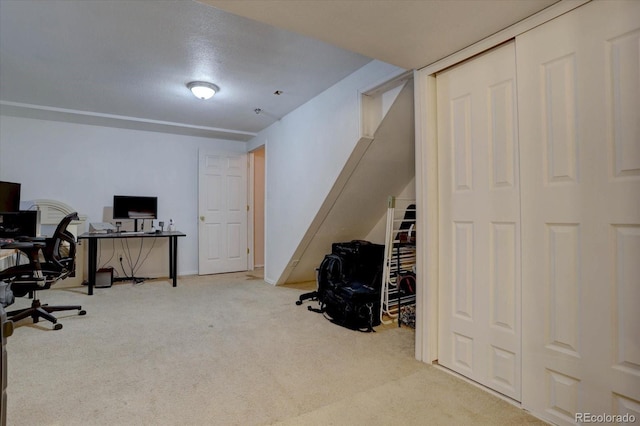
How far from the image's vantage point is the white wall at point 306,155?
308cm

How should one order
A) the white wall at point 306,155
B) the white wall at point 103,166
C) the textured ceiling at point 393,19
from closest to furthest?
the textured ceiling at point 393,19 → the white wall at point 306,155 → the white wall at point 103,166

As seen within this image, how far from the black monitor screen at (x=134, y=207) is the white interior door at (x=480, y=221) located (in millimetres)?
4373

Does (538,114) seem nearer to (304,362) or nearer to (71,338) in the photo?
(304,362)

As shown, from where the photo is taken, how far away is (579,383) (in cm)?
146

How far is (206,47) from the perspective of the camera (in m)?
2.60

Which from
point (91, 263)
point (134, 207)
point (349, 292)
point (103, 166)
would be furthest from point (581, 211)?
point (103, 166)

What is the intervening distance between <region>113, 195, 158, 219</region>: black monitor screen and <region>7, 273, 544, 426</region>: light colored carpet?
1794 millimetres

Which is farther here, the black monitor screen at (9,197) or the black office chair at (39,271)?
the black monitor screen at (9,197)

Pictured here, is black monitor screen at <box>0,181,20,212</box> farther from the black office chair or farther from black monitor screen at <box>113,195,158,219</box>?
black monitor screen at <box>113,195,158,219</box>

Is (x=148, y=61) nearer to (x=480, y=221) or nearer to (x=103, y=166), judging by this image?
(x=103, y=166)

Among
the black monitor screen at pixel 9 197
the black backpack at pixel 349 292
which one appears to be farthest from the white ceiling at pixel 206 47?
the black backpack at pixel 349 292

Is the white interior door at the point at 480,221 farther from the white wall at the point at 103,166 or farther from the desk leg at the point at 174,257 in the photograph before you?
the white wall at the point at 103,166

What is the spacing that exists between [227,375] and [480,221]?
1834 mm

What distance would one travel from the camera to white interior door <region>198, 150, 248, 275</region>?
5.33 m
